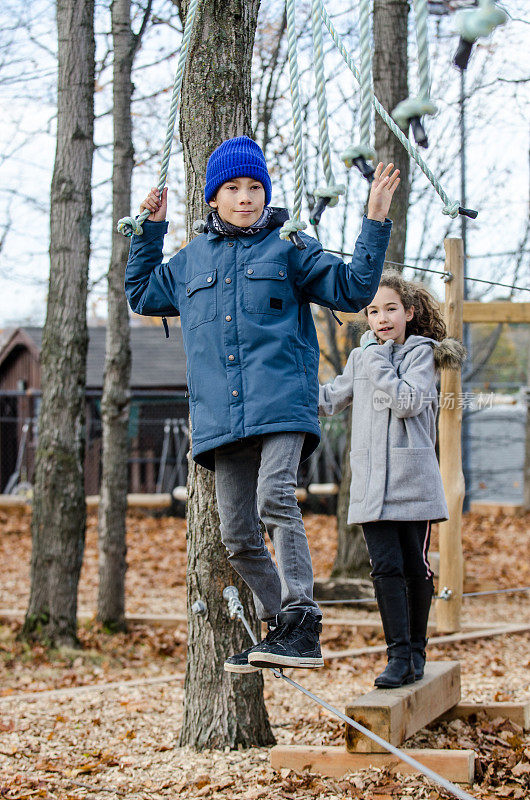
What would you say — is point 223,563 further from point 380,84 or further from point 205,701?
point 380,84

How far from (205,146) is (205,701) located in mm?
2605

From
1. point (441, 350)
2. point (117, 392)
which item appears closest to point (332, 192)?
point (441, 350)

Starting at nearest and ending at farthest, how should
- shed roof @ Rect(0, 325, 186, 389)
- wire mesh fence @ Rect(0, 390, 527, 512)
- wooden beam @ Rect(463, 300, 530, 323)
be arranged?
wooden beam @ Rect(463, 300, 530, 323), wire mesh fence @ Rect(0, 390, 527, 512), shed roof @ Rect(0, 325, 186, 389)

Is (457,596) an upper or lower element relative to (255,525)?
lower

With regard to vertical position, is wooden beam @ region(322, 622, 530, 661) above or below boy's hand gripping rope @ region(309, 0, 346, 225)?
below

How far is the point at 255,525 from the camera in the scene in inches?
123

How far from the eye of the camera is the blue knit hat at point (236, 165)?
2.98 m

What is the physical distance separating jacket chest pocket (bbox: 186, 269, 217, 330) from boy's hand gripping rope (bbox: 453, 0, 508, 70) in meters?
1.29

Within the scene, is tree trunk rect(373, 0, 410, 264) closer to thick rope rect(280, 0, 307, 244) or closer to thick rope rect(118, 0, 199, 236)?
thick rope rect(118, 0, 199, 236)

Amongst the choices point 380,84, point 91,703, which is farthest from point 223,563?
point 380,84

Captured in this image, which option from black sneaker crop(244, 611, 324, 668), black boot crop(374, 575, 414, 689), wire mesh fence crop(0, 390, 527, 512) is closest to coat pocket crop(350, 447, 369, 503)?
black boot crop(374, 575, 414, 689)

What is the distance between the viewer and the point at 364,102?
7.81 feet

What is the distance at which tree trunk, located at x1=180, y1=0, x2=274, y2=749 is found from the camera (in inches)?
150

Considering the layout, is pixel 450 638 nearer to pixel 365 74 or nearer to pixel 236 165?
pixel 236 165
